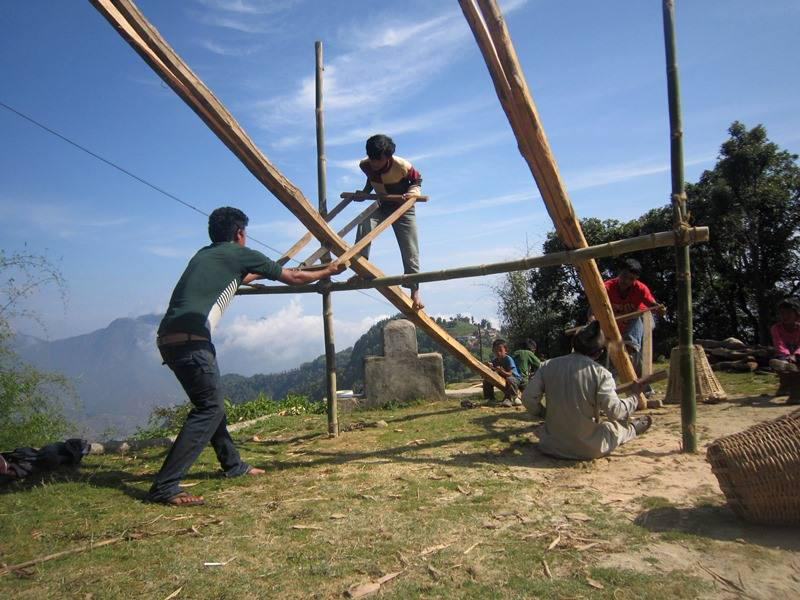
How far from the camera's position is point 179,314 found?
13.7ft

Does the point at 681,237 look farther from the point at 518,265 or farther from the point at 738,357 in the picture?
the point at 738,357

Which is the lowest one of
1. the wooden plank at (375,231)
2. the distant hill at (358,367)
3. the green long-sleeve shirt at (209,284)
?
the distant hill at (358,367)

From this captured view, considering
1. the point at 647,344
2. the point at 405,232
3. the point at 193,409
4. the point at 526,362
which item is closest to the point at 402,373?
the point at 526,362

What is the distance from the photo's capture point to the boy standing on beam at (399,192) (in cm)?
618

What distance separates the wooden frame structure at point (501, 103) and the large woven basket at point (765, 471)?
6.76 feet

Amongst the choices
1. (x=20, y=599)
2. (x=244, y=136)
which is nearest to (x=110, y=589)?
(x=20, y=599)

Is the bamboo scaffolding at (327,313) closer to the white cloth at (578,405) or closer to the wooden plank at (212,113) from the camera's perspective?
the wooden plank at (212,113)

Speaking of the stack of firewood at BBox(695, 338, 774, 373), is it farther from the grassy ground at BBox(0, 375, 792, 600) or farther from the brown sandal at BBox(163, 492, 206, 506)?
the brown sandal at BBox(163, 492, 206, 506)

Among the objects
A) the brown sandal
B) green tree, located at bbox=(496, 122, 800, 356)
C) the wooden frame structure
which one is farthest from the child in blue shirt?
green tree, located at bbox=(496, 122, 800, 356)

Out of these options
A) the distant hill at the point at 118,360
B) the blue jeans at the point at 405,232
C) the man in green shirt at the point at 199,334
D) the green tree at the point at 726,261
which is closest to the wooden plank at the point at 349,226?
the blue jeans at the point at 405,232

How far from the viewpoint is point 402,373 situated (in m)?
8.89

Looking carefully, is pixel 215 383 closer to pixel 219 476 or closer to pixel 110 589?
pixel 219 476

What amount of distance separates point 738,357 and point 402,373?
20.1 feet

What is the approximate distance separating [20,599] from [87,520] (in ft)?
3.94
